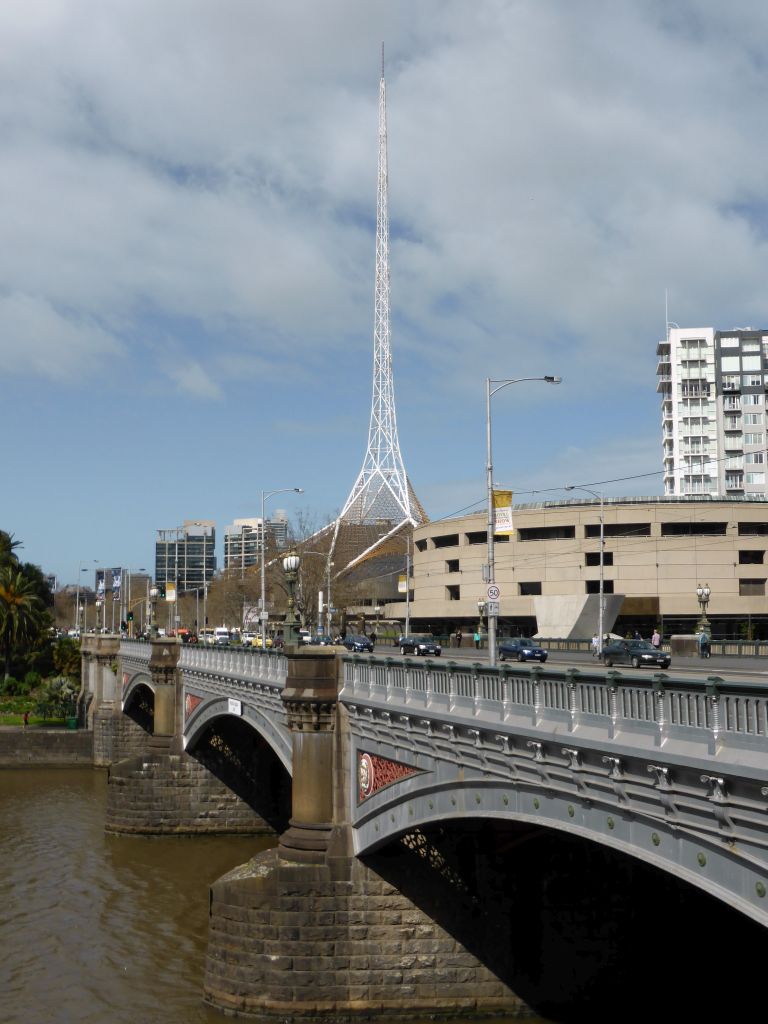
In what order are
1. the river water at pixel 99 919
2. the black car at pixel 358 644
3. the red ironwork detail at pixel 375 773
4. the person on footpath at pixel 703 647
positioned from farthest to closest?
the black car at pixel 358 644 < the person on footpath at pixel 703 647 < the river water at pixel 99 919 < the red ironwork detail at pixel 375 773

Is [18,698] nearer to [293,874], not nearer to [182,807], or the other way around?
[182,807]

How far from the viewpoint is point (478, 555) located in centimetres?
10325

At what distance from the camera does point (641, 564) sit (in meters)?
92.2

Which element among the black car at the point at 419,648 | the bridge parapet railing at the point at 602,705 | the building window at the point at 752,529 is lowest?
the black car at the point at 419,648

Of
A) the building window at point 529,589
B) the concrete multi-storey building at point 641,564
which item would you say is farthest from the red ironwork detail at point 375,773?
the building window at point 529,589

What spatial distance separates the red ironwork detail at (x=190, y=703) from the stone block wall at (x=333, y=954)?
65.2ft

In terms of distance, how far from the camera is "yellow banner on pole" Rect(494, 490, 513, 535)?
84.8 ft

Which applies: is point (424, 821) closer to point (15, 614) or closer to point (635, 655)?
point (635, 655)

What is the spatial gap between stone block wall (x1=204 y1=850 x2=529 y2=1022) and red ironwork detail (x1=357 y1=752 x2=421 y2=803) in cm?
168

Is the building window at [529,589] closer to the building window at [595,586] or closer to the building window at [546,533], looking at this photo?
the building window at [546,533]

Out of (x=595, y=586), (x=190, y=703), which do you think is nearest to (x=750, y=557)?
(x=595, y=586)

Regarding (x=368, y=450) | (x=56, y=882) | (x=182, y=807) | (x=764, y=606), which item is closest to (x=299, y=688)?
(x=56, y=882)

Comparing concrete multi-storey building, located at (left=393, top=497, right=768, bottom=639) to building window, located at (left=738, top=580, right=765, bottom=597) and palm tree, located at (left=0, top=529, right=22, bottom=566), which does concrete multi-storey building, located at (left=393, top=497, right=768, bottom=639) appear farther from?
palm tree, located at (left=0, top=529, right=22, bottom=566)

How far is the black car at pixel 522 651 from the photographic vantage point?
140 feet
